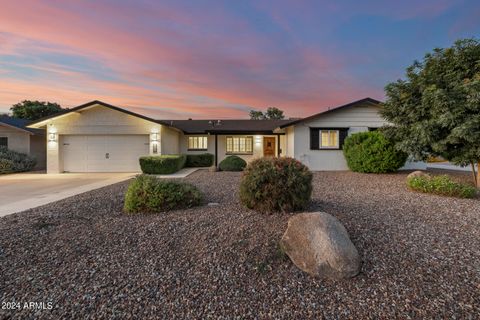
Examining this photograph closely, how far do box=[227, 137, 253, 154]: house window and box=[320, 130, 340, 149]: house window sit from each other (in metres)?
5.76

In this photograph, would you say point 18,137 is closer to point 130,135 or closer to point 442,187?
point 130,135

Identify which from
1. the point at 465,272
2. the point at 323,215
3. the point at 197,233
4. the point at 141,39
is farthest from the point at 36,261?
the point at 141,39

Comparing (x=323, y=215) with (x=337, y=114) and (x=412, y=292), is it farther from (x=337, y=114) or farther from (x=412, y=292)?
(x=337, y=114)

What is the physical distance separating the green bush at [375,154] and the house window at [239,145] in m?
7.67

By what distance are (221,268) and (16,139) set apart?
18988mm

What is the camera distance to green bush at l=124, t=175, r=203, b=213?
441 centimetres

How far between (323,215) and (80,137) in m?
14.6

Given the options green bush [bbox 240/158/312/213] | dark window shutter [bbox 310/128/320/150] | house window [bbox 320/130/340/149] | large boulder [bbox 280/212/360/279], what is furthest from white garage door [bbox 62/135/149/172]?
large boulder [bbox 280/212/360/279]

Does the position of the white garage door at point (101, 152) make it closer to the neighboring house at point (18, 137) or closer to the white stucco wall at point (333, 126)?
the neighboring house at point (18, 137)

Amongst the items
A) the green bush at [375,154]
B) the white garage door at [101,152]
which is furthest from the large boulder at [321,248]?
the white garage door at [101,152]

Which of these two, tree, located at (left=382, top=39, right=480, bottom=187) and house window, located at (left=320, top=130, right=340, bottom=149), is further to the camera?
house window, located at (left=320, top=130, right=340, bottom=149)

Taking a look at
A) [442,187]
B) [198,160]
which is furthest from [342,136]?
[198,160]

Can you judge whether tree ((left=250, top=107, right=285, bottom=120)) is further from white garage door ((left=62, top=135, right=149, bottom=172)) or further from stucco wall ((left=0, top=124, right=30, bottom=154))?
stucco wall ((left=0, top=124, right=30, bottom=154))

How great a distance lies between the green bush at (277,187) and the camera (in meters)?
3.88
